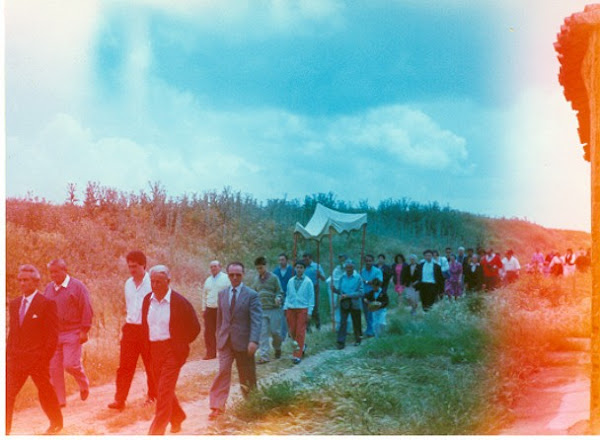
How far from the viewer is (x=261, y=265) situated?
26.6 feet

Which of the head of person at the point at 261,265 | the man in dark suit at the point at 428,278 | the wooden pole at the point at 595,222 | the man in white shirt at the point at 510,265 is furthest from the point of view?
Result: the man in dark suit at the point at 428,278

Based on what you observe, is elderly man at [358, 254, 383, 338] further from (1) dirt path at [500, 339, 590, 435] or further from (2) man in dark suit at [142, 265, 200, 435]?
(2) man in dark suit at [142, 265, 200, 435]

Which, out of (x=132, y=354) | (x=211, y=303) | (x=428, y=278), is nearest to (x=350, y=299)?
(x=428, y=278)

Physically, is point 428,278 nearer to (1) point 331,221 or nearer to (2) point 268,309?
(1) point 331,221

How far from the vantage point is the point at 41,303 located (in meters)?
6.81

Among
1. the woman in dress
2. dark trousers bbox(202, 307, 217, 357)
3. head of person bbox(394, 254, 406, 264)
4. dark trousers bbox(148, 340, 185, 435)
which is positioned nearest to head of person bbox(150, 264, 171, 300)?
dark trousers bbox(148, 340, 185, 435)

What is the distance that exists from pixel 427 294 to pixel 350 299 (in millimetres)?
2096

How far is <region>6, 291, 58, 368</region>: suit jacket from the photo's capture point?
6.67m

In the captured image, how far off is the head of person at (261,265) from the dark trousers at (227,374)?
57.0 inches

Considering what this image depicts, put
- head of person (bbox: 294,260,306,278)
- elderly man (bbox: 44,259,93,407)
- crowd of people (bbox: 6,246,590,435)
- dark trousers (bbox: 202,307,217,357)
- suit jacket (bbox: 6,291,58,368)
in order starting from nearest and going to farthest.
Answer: crowd of people (bbox: 6,246,590,435)
suit jacket (bbox: 6,291,58,368)
elderly man (bbox: 44,259,93,407)
dark trousers (bbox: 202,307,217,357)
head of person (bbox: 294,260,306,278)

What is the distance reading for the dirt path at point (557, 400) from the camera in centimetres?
637

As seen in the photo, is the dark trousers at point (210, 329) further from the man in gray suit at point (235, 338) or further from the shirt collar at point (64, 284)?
the shirt collar at point (64, 284)

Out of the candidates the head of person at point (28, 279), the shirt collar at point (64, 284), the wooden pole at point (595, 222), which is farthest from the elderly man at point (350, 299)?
the head of person at point (28, 279)

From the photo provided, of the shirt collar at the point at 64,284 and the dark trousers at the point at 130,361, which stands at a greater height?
the shirt collar at the point at 64,284
